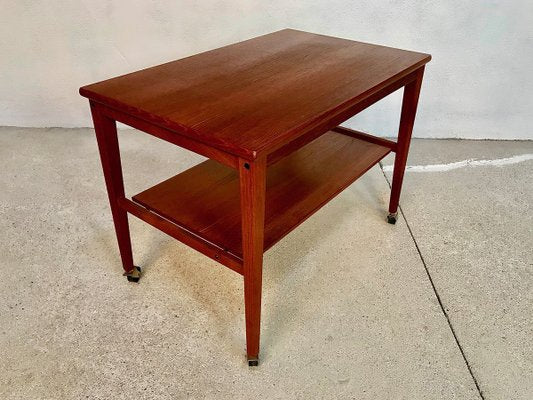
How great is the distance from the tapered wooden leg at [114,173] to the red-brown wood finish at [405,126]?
104cm

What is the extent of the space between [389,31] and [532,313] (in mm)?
1568

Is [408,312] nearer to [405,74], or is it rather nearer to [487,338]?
[487,338]

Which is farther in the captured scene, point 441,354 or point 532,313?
point 532,313

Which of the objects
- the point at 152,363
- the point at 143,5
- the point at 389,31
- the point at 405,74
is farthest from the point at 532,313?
the point at 143,5

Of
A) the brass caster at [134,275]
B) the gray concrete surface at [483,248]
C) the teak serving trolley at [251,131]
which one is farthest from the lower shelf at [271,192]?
the gray concrete surface at [483,248]

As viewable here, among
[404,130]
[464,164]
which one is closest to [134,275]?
[404,130]

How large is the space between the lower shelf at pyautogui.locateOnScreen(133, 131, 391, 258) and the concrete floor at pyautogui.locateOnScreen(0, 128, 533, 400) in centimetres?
32

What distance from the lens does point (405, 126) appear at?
5.94 feet

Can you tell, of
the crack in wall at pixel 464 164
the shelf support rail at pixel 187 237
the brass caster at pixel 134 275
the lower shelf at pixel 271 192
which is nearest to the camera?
the shelf support rail at pixel 187 237

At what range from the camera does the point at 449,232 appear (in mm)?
1965

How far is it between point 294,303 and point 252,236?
20.7 inches

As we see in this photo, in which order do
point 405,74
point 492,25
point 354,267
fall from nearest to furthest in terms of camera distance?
1. point 405,74
2. point 354,267
3. point 492,25

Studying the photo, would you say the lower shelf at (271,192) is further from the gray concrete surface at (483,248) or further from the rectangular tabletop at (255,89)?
the gray concrete surface at (483,248)

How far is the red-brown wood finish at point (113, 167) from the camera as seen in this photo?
1.37 meters
